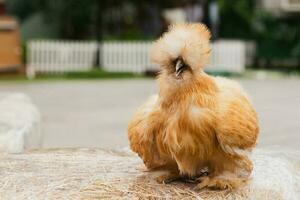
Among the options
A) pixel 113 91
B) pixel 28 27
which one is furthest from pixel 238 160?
pixel 28 27

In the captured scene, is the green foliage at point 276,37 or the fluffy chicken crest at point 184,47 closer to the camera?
the fluffy chicken crest at point 184,47

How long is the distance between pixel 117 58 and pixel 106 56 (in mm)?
372

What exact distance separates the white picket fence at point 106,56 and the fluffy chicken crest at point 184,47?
20.9 m

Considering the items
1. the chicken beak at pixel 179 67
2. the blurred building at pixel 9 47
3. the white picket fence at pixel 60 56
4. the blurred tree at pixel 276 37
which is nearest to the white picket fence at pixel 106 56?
the white picket fence at pixel 60 56

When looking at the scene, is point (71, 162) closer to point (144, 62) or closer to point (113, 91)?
point (113, 91)

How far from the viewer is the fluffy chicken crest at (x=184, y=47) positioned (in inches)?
156

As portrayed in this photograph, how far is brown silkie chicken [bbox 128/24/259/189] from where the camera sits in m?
3.97

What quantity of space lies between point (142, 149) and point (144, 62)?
69.1ft

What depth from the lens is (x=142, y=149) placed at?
4.27m

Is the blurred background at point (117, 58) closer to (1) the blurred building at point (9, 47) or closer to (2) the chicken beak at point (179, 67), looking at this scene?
(1) the blurred building at point (9, 47)

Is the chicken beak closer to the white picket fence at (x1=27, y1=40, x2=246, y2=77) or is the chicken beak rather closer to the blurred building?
the blurred building

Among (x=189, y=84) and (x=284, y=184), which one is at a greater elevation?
(x=189, y=84)

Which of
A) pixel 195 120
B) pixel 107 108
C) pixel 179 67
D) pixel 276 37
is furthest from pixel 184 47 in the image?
pixel 276 37

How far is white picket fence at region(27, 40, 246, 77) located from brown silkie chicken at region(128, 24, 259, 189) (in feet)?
68.3
